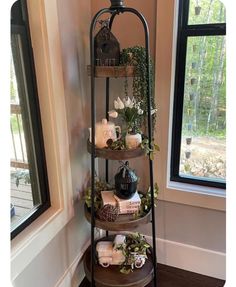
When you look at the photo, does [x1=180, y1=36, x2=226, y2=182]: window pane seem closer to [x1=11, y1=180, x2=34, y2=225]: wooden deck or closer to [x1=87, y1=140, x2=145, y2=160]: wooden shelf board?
[x1=87, y1=140, x2=145, y2=160]: wooden shelf board

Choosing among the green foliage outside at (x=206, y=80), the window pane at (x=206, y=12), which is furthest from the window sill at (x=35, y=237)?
the window pane at (x=206, y=12)

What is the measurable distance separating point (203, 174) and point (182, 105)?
479 millimetres

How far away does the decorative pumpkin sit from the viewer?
1460 millimetres

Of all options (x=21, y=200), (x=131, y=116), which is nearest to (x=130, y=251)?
(x=21, y=200)

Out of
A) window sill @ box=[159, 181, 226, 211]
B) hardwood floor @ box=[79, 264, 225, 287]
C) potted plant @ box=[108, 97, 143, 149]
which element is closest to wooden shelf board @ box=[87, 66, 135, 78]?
potted plant @ box=[108, 97, 143, 149]

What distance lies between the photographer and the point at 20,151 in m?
1.32

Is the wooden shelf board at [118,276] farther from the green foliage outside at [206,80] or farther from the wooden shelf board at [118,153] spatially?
the green foliage outside at [206,80]

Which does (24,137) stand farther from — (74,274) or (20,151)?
(74,274)

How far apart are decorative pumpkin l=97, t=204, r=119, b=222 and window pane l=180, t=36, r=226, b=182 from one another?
0.58 m

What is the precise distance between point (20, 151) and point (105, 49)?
66cm

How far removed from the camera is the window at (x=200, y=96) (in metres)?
1.50

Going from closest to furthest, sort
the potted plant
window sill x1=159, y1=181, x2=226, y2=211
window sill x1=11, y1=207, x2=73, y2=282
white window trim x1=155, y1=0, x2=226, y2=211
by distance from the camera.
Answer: window sill x1=11, y1=207, x2=73, y2=282 → the potted plant → white window trim x1=155, y1=0, x2=226, y2=211 → window sill x1=159, y1=181, x2=226, y2=211
